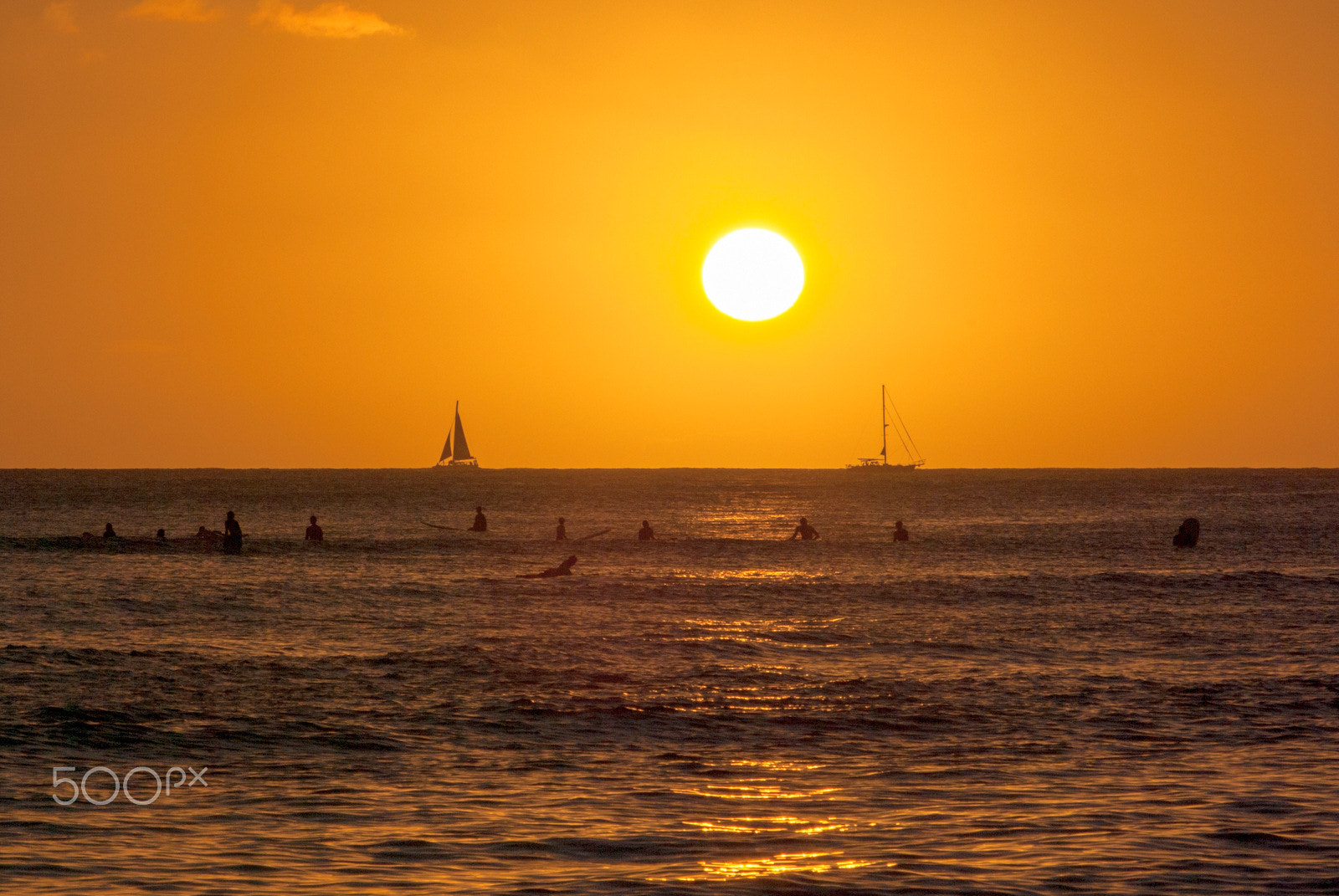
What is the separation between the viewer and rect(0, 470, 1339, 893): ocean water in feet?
39.7

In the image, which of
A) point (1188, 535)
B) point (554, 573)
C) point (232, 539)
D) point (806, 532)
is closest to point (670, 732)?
point (554, 573)

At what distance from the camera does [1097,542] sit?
69.5 meters

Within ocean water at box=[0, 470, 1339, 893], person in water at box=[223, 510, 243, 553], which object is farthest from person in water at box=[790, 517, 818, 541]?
person in water at box=[223, 510, 243, 553]

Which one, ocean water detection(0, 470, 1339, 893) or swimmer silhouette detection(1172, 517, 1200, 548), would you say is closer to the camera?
ocean water detection(0, 470, 1339, 893)

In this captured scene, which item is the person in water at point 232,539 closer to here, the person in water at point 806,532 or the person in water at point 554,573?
the person in water at point 554,573

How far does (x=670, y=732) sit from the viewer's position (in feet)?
62.3

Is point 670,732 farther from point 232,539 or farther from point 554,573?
point 232,539

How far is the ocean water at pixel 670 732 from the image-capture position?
12.1m

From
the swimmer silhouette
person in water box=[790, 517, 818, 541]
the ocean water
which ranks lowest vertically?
the ocean water

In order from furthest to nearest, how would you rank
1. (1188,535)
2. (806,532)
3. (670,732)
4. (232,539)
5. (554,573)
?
(806,532), (1188,535), (232,539), (554,573), (670,732)

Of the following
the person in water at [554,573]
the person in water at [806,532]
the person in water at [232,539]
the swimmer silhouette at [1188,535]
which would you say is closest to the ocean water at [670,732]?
the person in water at [554,573]

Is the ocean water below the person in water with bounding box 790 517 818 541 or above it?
below

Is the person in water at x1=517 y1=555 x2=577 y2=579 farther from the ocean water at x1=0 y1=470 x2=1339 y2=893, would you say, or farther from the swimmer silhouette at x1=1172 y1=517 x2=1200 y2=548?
the swimmer silhouette at x1=1172 y1=517 x2=1200 y2=548

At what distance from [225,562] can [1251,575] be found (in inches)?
1474
